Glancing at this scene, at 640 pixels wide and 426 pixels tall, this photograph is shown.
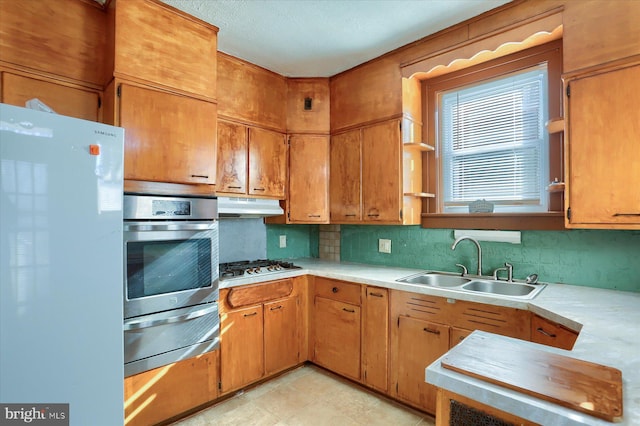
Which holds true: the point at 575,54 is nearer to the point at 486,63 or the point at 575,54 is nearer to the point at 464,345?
the point at 486,63

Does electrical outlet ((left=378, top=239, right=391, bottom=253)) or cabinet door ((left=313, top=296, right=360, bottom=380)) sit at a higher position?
electrical outlet ((left=378, top=239, right=391, bottom=253))

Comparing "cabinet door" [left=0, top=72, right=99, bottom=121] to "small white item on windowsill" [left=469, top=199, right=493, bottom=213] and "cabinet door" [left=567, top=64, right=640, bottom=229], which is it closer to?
"small white item on windowsill" [left=469, top=199, right=493, bottom=213]

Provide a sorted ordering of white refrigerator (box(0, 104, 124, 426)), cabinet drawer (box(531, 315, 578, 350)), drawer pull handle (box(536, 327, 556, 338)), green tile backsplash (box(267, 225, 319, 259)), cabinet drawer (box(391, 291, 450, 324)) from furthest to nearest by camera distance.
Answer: green tile backsplash (box(267, 225, 319, 259)) < cabinet drawer (box(391, 291, 450, 324)) < drawer pull handle (box(536, 327, 556, 338)) < cabinet drawer (box(531, 315, 578, 350)) < white refrigerator (box(0, 104, 124, 426))

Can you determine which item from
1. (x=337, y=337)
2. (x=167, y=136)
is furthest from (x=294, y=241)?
(x=167, y=136)

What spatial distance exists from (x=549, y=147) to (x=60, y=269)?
288 centimetres

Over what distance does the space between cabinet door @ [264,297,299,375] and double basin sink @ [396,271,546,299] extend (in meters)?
0.96

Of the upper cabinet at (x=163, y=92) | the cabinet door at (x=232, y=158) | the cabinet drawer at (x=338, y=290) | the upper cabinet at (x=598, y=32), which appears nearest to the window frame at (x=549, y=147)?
the upper cabinet at (x=598, y=32)

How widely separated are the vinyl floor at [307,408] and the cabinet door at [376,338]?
151 mm

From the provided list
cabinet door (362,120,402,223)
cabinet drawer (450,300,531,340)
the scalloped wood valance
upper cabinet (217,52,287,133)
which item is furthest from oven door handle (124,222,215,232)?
the scalloped wood valance

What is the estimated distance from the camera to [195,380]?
2.13 meters

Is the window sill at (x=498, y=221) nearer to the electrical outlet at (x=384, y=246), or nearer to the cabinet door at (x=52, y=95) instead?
the electrical outlet at (x=384, y=246)

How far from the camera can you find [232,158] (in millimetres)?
2619

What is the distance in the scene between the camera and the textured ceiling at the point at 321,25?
2.05 m

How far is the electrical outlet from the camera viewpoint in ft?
9.86
